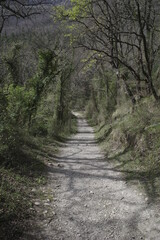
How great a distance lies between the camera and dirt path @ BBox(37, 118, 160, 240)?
342 centimetres

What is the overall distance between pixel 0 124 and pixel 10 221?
2.50 m

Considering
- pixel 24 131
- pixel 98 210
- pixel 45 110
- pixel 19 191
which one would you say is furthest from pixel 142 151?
pixel 45 110

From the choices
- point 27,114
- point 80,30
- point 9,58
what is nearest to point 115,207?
point 27,114

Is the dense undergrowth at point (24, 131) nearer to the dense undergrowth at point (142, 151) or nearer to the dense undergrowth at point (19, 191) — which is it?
the dense undergrowth at point (19, 191)

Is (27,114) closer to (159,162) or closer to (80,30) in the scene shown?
(80,30)

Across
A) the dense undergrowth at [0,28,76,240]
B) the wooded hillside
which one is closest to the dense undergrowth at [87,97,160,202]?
the wooded hillside

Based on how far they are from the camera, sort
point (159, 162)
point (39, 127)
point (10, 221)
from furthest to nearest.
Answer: point (39, 127) → point (159, 162) → point (10, 221)

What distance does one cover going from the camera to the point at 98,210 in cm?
420

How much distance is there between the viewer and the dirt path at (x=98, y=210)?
135 inches

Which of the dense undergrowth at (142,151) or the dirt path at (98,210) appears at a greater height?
the dense undergrowth at (142,151)

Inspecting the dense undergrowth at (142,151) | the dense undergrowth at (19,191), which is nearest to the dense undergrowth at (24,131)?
the dense undergrowth at (19,191)

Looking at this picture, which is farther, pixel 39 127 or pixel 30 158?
pixel 39 127

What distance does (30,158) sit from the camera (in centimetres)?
716

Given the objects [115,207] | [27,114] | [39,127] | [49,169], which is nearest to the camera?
[115,207]
